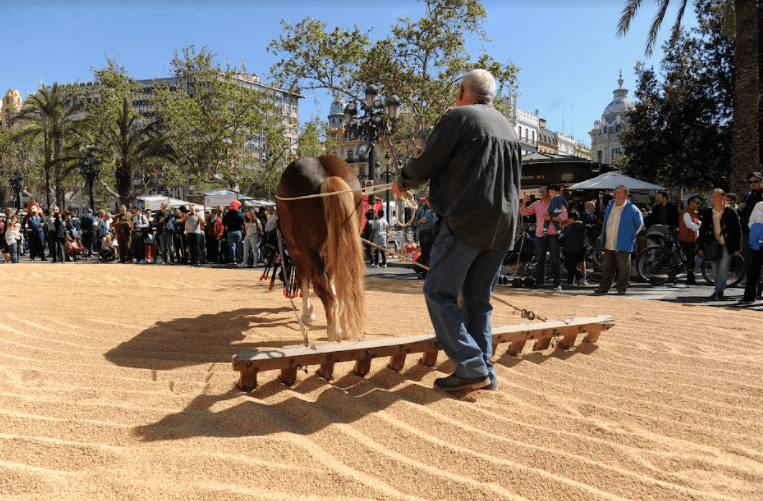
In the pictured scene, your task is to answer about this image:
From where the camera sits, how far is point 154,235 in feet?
61.4

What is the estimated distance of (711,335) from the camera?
555cm

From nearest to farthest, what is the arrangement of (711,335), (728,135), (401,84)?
(711,335)
(728,135)
(401,84)

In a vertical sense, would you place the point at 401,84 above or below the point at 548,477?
above

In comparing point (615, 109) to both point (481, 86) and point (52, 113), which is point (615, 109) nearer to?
point (52, 113)

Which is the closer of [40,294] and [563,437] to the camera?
[563,437]

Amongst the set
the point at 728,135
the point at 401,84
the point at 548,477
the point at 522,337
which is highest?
the point at 401,84

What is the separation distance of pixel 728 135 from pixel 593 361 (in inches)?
884

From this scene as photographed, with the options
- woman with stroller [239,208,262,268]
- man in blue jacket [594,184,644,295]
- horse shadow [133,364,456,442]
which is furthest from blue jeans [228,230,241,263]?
horse shadow [133,364,456,442]

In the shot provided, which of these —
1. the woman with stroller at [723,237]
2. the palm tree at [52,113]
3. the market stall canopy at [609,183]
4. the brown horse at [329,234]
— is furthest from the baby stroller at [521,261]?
the palm tree at [52,113]

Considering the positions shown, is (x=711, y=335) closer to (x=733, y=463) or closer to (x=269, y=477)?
(x=733, y=463)

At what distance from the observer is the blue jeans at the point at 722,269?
8.93 metres

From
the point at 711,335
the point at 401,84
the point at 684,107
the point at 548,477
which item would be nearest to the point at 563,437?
the point at 548,477

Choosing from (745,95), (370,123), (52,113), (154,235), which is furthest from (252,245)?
(52,113)

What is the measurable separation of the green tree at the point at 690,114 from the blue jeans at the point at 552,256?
53.8 ft
